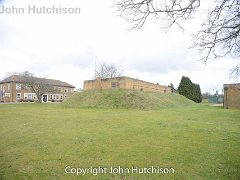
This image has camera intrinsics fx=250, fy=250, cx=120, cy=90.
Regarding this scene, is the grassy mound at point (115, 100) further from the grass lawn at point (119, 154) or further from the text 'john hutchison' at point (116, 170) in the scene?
the text 'john hutchison' at point (116, 170)

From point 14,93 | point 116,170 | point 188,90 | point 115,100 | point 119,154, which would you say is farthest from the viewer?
point 14,93

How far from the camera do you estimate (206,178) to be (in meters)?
6.34

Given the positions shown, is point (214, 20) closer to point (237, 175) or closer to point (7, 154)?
point (237, 175)

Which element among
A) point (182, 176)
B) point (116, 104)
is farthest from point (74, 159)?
point (116, 104)

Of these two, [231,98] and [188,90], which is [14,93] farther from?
[231,98]

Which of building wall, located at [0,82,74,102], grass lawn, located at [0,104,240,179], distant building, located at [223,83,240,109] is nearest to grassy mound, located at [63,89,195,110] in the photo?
distant building, located at [223,83,240,109]

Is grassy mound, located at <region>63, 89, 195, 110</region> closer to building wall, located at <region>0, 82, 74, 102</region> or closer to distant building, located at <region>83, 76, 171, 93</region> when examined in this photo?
distant building, located at <region>83, 76, 171, 93</region>

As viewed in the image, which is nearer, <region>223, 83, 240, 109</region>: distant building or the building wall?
<region>223, 83, 240, 109</region>: distant building

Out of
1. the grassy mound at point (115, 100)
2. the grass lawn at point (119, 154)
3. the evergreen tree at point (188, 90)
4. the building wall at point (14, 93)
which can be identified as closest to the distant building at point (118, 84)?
the grassy mound at point (115, 100)

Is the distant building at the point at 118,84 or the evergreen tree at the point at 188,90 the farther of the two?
the evergreen tree at the point at 188,90

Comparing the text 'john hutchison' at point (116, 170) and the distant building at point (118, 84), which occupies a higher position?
the distant building at point (118, 84)

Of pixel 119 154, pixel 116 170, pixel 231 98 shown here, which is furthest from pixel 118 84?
pixel 116 170

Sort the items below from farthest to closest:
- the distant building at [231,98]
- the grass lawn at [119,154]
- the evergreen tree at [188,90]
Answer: the evergreen tree at [188,90] → the distant building at [231,98] → the grass lawn at [119,154]

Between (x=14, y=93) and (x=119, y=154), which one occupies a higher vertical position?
(x=14, y=93)
